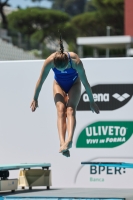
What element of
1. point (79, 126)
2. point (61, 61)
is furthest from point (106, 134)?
point (61, 61)

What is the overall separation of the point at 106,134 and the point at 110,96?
0.66m

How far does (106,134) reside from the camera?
11.2 meters

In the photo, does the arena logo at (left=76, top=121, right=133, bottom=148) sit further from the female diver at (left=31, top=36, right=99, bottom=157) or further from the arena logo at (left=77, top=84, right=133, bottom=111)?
the female diver at (left=31, top=36, right=99, bottom=157)

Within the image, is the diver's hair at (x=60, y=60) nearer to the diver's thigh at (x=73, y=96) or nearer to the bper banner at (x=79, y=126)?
the diver's thigh at (x=73, y=96)

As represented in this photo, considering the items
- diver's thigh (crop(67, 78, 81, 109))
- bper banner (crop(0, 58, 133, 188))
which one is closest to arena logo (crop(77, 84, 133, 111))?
bper banner (crop(0, 58, 133, 188))

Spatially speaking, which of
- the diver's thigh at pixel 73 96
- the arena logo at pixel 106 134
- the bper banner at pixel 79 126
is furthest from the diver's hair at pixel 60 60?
the arena logo at pixel 106 134

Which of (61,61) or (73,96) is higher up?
(61,61)

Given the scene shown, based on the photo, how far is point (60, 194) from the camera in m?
8.64

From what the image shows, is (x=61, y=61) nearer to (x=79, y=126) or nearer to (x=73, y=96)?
(x=73, y=96)

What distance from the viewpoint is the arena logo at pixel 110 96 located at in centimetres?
1115

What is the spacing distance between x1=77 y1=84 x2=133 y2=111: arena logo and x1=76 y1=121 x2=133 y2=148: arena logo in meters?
0.30

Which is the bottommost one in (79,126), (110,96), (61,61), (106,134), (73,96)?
(106,134)

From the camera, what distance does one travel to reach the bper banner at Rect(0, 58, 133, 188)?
11.1 meters

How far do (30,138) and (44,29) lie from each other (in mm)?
64687
